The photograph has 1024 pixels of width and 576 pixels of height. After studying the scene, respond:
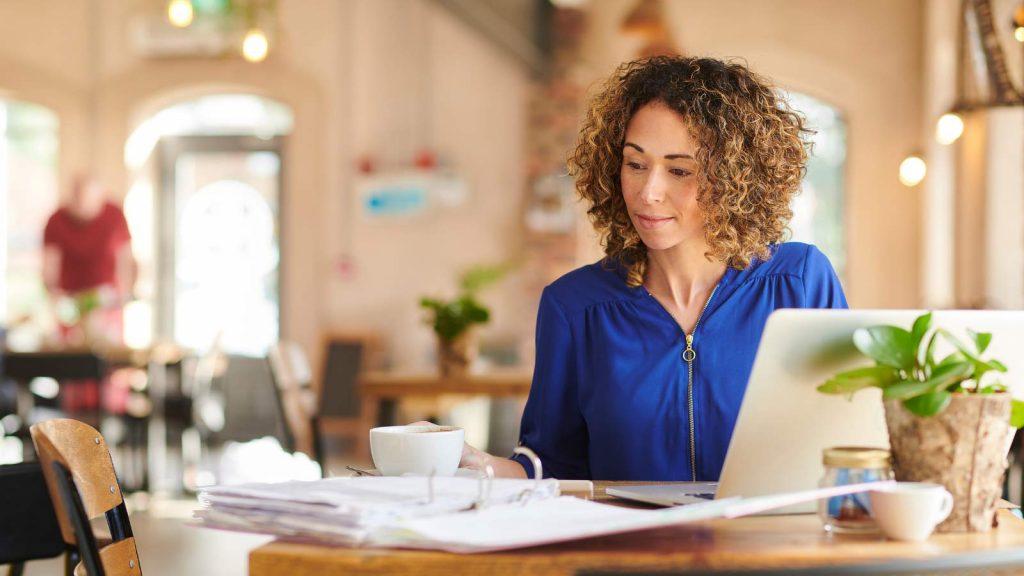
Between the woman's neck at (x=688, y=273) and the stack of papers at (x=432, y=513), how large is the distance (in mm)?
836

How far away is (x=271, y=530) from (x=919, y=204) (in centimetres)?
784

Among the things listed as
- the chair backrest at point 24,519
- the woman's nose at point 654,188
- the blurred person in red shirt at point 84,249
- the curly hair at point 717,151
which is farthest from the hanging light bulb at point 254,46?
the woman's nose at point 654,188

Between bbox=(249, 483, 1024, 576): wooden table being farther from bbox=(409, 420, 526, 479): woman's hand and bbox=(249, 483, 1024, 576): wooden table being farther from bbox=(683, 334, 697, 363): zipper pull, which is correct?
bbox=(683, 334, 697, 363): zipper pull

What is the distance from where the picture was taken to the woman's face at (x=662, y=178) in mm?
2020

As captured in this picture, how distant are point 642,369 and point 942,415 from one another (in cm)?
79

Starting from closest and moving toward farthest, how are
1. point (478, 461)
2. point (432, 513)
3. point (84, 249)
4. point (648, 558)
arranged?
point (648, 558)
point (432, 513)
point (478, 461)
point (84, 249)

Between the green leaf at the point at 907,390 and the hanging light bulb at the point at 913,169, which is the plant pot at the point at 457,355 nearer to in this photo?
the hanging light bulb at the point at 913,169

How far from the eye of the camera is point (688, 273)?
217 centimetres

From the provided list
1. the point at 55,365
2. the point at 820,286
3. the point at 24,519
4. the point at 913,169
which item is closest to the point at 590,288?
the point at 820,286

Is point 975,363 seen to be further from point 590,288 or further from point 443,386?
point 443,386

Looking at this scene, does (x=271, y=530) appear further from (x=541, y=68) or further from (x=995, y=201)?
(x=541, y=68)

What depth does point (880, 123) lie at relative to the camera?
8.53 m

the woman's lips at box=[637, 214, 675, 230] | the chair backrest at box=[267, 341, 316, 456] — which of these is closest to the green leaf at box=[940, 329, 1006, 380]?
the woman's lips at box=[637, 214, 675, 230]

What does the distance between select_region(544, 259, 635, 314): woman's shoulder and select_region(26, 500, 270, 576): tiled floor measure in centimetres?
264
